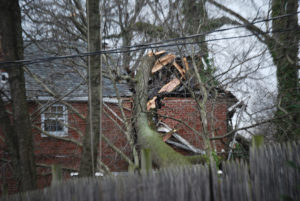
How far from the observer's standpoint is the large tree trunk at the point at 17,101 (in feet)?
12.0

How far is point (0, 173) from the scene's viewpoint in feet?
28.8

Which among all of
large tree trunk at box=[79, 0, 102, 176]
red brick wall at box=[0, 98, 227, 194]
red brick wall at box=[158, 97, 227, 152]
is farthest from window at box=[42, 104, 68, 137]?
large tree trunk at box=[79, 0, 102, 176]

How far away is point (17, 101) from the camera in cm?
372

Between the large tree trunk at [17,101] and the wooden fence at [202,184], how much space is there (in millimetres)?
748

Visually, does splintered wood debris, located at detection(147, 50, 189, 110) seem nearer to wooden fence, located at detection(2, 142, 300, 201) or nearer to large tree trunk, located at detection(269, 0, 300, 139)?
large tree trunk, located at detection(269, 0, 300, 139)

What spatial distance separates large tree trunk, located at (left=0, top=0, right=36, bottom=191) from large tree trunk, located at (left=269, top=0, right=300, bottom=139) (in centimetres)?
526

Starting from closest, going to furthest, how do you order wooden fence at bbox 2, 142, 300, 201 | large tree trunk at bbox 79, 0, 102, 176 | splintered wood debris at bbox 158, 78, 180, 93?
wooden fence at bbox 2, 142, 300, 201 → large tree trunk at bbox 79, 0, 102, 176 → splintered wood debris at bbox 158, 78, 180, 93

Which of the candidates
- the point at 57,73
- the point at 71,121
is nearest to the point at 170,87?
the point at 71,121

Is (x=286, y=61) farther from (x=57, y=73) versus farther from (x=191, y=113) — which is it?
(x=57, y=73)

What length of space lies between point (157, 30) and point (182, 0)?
3.53 feet

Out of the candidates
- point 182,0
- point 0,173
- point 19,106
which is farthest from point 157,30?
point 0,173

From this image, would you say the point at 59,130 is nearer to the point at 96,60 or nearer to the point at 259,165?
the point at 96,60

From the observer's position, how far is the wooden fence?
2596 mm

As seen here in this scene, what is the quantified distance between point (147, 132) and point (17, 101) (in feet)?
12.9
